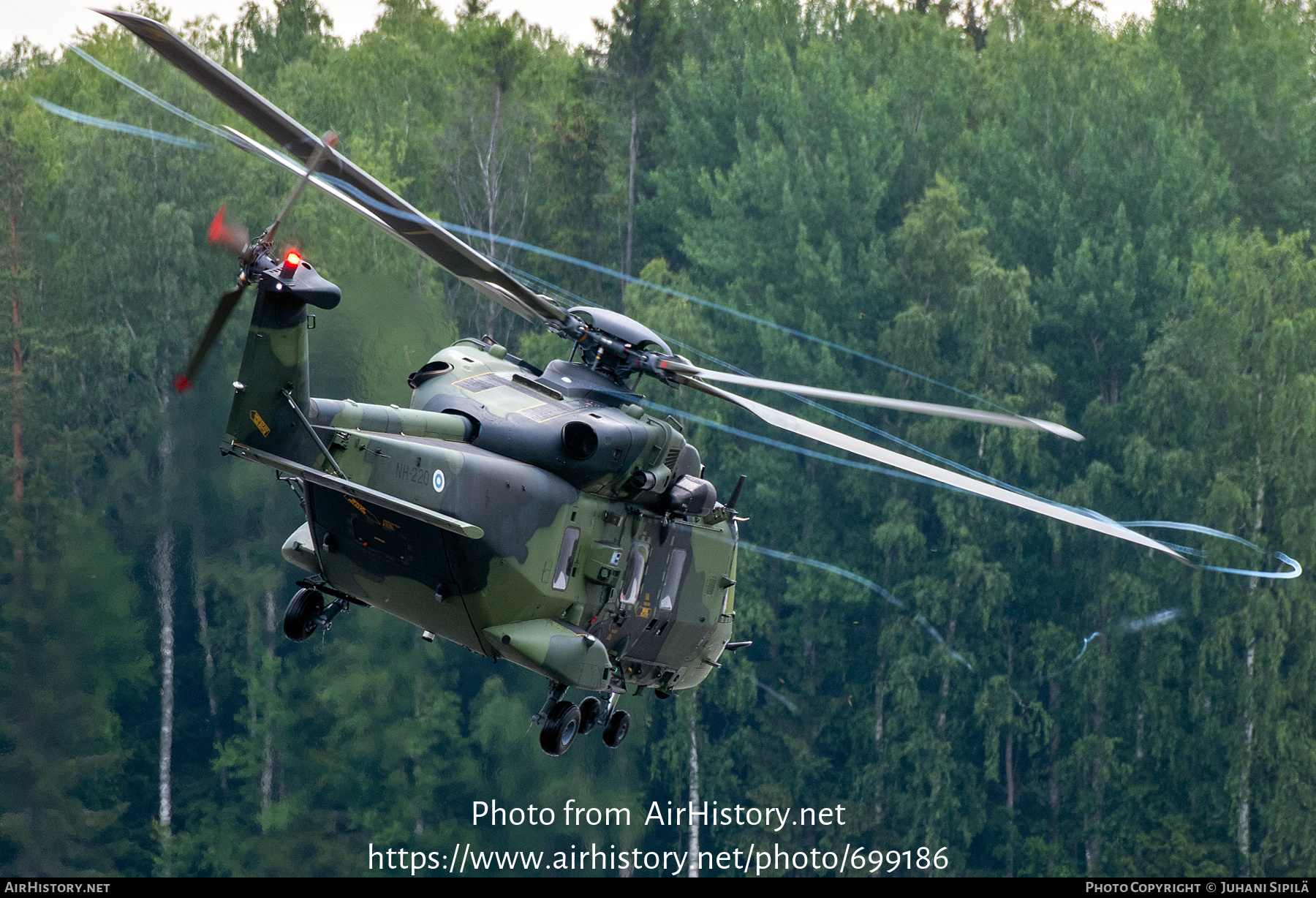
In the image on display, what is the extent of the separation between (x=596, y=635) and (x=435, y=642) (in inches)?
876

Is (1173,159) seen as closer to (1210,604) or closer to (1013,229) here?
(1013,229)

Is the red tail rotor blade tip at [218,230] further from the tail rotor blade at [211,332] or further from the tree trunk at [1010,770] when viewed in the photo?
the tree trunk at [1010,770]

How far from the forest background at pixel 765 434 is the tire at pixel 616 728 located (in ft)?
47.3

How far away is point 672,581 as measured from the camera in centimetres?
1961

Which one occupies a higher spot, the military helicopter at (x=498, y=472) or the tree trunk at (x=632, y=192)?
the tree trunk at (x=632, y=192)

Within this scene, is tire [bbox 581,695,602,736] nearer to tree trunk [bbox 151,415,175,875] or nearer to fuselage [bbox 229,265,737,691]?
fuselage [bbox 229,265,737,691]

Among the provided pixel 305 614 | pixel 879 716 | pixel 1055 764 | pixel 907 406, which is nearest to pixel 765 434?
pixel 879 716

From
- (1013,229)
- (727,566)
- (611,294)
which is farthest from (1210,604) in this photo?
(727,566)

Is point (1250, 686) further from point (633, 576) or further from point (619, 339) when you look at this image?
point (619, 339)

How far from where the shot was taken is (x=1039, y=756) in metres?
45.2

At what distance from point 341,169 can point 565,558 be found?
4621mm

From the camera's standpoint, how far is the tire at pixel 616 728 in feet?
63.2

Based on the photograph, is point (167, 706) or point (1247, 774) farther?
point (1247, 774)

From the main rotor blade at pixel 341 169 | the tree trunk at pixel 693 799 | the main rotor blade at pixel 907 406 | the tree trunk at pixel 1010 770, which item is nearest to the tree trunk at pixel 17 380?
the tree trunk at pixel 693 799
